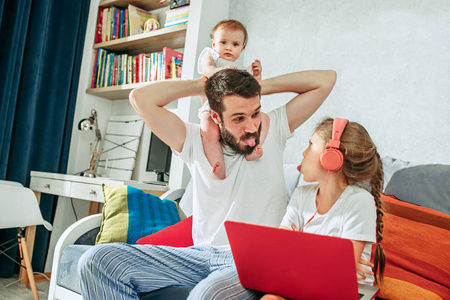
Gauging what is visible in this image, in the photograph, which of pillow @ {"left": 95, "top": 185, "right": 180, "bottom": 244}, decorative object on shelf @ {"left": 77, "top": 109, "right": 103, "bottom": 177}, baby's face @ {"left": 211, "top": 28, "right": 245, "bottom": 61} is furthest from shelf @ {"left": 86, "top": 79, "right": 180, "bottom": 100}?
baby's face @ {"left": 211, "top": 28, "right": 245, "bottom": 61}

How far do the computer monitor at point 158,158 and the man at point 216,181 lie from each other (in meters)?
1.34

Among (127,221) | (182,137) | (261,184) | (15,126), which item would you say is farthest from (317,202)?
(15,126)

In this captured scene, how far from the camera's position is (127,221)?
6.33ft

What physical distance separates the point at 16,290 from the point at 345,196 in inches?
90.2

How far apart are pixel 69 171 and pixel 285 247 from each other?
277cm

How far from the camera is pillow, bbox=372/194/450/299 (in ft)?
4.12

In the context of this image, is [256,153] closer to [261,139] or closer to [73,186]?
[261,139]

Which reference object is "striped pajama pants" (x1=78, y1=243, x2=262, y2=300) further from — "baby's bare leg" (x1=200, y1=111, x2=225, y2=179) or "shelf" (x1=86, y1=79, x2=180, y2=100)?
"shelf" (x1=86, y1=79, x2=180, y2=100)

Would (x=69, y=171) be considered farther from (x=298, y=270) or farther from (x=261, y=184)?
(x=298, y=270)

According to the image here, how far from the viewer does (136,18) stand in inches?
126

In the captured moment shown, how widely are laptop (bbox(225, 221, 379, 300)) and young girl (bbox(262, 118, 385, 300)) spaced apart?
17 centimetres

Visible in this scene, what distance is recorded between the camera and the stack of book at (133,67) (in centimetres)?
285

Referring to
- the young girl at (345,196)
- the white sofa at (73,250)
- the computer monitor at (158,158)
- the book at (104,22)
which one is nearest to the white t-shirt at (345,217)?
the young girl at (345,196)

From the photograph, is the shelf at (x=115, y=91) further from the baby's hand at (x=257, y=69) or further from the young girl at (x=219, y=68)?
the baby's hand at (x=257, y=69)
